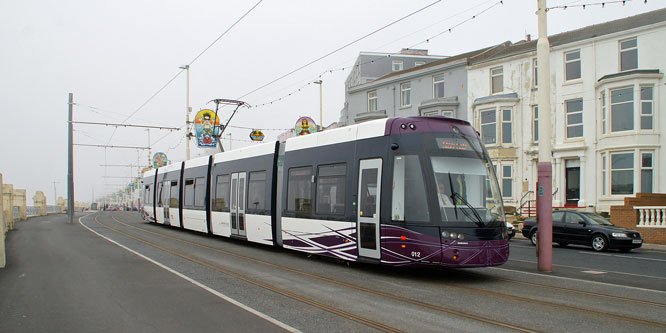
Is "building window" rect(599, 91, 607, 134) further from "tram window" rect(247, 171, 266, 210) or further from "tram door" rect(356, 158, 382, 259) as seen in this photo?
"tram door" rect(356, 158, 382, 259)

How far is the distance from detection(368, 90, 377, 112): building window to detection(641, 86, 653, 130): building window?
18512 millimetres

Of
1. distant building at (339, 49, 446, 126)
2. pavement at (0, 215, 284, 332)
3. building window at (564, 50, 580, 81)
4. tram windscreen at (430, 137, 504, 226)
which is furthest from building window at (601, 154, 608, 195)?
distant building at (339, 49, 446, 126)

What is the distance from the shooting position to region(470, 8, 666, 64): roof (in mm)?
25969

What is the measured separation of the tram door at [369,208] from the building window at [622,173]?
19.9 meters

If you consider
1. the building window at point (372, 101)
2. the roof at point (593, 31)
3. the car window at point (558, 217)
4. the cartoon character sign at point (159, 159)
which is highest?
the roof at point (593, 31)

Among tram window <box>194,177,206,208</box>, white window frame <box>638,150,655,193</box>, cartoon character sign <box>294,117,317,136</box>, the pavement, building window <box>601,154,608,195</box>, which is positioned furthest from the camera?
cartoon character sign <box>294,117,317,136</box>

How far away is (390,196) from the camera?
1018 centimetres

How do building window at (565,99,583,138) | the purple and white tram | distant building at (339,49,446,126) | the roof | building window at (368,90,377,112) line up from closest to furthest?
1. the purple and white tram
2. the roof
3. building window at (565,99,583,138)
4. building window at (368,90,377,112)
5. distant building at (339,49,446,126)

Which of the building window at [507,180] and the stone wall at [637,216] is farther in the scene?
the building window at [507,180]

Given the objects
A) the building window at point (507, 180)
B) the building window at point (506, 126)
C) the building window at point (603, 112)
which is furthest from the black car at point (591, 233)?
the building window at point (506, 126)

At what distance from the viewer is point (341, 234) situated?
37.4 feet

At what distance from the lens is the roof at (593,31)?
1022 inches

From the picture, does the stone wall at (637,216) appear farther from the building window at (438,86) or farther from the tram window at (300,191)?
the building window at (438,86)

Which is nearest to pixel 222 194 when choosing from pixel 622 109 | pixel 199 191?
pixel 199 191
